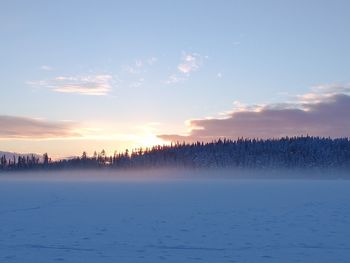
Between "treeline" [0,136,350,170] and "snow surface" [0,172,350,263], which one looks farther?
"treeline" [0,136,350,170]

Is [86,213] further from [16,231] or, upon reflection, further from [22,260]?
[22,260]

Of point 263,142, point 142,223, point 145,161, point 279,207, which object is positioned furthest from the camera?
point 145,161

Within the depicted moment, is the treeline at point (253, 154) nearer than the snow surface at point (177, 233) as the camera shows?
No

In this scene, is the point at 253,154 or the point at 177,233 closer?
the point at 177,233

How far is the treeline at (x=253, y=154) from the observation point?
119938 millimetres

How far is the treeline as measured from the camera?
119938 mm

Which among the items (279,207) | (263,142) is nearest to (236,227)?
(279,207)

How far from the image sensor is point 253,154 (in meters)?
129

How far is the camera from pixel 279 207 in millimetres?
26047

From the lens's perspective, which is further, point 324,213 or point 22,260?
point 324,213

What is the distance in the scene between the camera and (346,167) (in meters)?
118

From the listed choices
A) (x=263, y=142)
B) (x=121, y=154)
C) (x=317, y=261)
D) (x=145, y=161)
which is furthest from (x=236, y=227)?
(x=121, y=154)

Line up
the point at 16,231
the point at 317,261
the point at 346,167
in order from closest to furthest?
the point at 317,261 < the point at 16,231 < the point at 346,167

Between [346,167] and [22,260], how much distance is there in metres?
115
